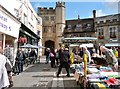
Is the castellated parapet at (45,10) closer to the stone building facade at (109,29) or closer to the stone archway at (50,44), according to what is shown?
the stone archway at (50,44)

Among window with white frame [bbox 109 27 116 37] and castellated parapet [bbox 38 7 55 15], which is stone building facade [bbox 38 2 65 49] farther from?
window with white frame [bbox 109 27 116 37]

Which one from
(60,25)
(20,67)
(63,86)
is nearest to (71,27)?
(60,25)

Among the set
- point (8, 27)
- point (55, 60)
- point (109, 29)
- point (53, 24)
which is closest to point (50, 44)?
point (53, 24)

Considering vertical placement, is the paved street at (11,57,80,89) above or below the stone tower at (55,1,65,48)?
below

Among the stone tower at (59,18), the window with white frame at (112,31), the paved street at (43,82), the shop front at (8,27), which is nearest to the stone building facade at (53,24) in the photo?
the stone tower at (59,18)

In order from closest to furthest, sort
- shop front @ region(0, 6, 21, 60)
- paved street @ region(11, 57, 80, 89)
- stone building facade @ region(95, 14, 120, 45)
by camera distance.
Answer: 1. paved street @ region(11, 57, 80, 89)
2. shop front @ region(0, 6, 21, 60)
3. stone building facade @ region(95, 14, 120, 45)

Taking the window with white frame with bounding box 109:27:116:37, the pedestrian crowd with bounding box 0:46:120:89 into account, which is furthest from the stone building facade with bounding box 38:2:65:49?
the pedestrian crowd with bounding box 0:46:120:89

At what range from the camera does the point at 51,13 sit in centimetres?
7356

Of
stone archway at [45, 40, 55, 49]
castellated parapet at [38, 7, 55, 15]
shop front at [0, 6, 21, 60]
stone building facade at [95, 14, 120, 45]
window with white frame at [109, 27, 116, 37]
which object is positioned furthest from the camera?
castellated parapet at [38, 7, 55, 15]

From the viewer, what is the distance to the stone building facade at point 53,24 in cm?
6938

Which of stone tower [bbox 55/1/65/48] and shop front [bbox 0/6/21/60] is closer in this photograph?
shop front [bbox 0/6/21/60]

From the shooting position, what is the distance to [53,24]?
7262 centimetres

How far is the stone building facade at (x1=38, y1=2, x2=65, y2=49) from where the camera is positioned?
6938 centimetres

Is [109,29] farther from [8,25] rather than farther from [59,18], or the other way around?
[8,25]
